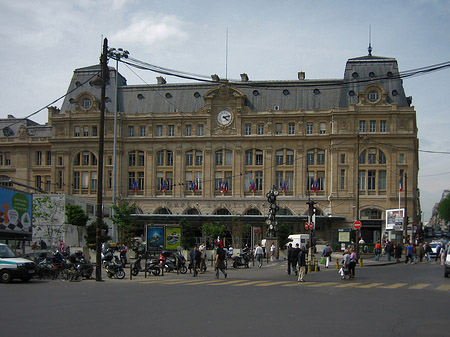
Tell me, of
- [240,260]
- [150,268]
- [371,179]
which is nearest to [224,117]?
[371,179]

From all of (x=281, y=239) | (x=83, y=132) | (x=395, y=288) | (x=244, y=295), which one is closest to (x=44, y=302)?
(x=244, y=295)

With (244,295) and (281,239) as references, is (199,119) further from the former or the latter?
(244,295)

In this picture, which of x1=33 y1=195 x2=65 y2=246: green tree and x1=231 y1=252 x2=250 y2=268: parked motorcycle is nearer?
x1=231 y1=252 x2=250 y2=268: parked motorcycle

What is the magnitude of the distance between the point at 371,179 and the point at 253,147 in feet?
52.9

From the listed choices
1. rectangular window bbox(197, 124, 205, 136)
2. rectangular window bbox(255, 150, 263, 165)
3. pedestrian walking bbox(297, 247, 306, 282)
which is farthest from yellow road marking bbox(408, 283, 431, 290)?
rectangular window bbox(197, 124, 205, 136)

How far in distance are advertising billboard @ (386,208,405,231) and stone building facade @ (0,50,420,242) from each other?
17303mm

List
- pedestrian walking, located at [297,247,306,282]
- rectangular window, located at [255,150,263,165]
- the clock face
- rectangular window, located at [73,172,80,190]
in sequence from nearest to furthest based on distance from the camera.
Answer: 1. pedestrian walking, located at [297,247,306,282]
2. rectangular window, located at [255,150,263,165]
3. the clock face
4. rectangular window, located at [73,172,80,190]

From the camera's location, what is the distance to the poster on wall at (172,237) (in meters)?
42.4

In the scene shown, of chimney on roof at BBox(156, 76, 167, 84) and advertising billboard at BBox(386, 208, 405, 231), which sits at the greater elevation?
chimney on roof at BBox(156, 76, 167, 84)

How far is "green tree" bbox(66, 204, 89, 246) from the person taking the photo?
4981 centimetres

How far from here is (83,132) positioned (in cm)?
8369

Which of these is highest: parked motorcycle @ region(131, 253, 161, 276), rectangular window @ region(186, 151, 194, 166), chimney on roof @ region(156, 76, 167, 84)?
chimney on roof @ region(156, 76, 167, 84)

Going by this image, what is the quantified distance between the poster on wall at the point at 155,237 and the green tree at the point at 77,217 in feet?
35.0

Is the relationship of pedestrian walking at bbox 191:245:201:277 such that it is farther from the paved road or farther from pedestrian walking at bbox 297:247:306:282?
the paved road
